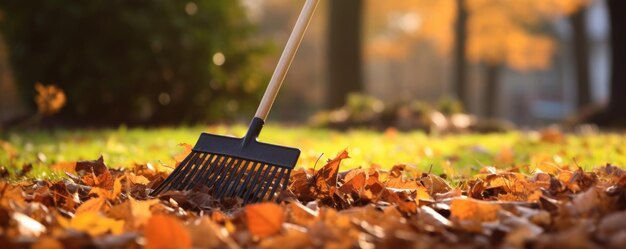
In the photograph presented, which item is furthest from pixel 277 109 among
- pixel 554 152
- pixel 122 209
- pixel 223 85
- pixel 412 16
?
pixel 122 209

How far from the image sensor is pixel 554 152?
479 cm

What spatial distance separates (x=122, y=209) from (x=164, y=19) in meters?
6.41

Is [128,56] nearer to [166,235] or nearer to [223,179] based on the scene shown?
[223,179]

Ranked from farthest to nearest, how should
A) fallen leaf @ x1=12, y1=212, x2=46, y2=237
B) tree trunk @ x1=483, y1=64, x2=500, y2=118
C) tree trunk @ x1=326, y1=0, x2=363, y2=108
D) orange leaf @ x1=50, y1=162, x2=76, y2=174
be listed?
tree trunk @ x1=483, y1=64, x2=500, y2=118, tree trunk @ x1=326, y1=0, x2=363, y2=108, orange leaf @ x1=50, y1=162, x2=76, y2=174, fallen leaf @ x1=12, y1=212, x2=46, y2=237

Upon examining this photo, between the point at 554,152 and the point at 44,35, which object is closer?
the point at 554,152

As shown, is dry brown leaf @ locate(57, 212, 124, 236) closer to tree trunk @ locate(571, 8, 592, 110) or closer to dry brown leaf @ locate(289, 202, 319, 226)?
dry brown leaf @ locate(289, 202, 319, 226)

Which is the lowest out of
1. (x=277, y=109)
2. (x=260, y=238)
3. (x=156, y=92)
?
(x=277, y=109)

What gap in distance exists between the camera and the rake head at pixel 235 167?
237cm

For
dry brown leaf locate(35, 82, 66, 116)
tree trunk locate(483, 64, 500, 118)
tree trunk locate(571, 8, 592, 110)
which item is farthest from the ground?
tree trunk locate(483, 64, 500, 118)

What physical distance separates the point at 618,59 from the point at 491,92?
11836 mm

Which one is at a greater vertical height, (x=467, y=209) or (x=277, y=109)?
(x=467, y=209)

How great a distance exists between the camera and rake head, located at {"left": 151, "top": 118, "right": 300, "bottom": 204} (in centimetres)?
237

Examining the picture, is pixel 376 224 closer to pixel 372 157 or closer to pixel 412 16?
pixel 372 157

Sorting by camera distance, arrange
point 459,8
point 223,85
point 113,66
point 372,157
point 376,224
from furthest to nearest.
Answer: point 459,8 → point 223,85 → point 113,66 → point 372,157 → point 376,224
